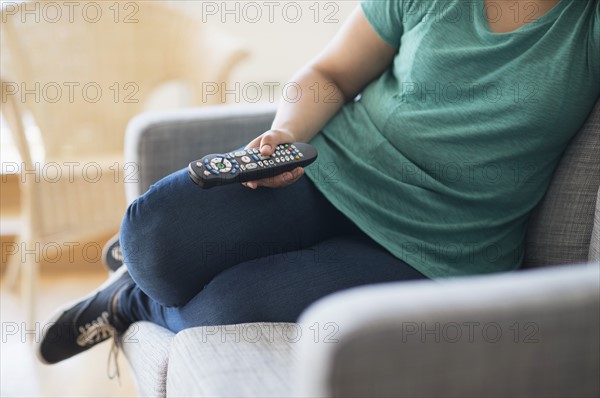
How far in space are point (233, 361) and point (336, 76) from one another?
1.86 feet

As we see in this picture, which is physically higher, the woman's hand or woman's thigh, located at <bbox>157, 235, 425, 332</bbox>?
the woman's hand

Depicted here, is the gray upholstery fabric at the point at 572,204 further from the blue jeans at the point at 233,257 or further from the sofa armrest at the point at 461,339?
the sofa armrest at the point at 461,339

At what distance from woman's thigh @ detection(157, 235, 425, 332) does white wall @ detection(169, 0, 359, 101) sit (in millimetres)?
1390

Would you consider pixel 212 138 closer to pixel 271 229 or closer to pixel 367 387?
pixel 271 229

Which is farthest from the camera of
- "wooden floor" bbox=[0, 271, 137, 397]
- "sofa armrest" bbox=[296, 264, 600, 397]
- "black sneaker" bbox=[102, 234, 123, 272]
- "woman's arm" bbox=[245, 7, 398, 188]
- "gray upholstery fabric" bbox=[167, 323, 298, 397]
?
"wooden floor" bbox=[0, 271, 137, 397]

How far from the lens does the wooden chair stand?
1697 mm

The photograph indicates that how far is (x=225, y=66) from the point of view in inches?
70.5

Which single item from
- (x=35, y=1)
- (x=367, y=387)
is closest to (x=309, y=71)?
(x=367, y=387)

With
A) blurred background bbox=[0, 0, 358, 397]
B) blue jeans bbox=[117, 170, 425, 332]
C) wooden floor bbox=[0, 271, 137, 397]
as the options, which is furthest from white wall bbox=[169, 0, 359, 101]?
blue jeans bbox=[117, 170, 425, 332]

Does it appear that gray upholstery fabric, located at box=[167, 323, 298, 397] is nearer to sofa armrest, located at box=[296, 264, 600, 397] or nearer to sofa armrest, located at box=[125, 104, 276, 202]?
sofa armrest, located at box=[296, 264, 600, 397]

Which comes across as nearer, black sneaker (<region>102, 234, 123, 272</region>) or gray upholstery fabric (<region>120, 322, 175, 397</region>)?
gray upholstery fabric (<region>120, 322, 175, 397</region>)

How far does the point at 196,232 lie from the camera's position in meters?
1.03

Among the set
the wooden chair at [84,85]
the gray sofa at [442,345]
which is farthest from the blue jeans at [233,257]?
the wooden chair at [84,85]

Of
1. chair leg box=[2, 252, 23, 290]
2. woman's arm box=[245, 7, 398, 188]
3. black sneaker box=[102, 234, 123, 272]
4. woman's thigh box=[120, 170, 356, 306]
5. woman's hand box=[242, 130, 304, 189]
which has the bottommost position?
chair leg box=[2, 252, 23, 290]
